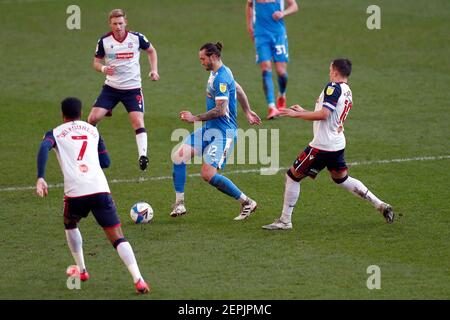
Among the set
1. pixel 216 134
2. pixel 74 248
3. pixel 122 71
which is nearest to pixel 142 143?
pixel 122 71

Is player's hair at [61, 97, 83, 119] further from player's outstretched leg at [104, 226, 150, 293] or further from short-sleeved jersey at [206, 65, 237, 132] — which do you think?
short-sleeved jersey at [206, 65, 237, 132]

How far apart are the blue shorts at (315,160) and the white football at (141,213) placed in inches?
78.9

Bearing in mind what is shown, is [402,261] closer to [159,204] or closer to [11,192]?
[159,204]

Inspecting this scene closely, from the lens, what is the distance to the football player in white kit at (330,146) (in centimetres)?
1181

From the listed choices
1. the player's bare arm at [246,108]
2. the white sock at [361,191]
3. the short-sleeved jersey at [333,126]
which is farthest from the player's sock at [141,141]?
the white sock at [361,191]

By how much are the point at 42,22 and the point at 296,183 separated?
51.3 feet

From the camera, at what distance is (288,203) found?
12.2 metres

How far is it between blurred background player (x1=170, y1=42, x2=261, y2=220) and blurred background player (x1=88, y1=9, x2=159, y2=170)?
6.25ft

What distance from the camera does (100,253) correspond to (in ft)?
37.6

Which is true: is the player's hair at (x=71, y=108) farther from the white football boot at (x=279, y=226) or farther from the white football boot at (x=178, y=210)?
the white football boot at (x=279, y=226)

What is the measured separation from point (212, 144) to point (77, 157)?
3090 millimetres

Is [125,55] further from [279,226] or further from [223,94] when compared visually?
[279,226]

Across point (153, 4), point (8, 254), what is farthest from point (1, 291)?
point (153, 4)
